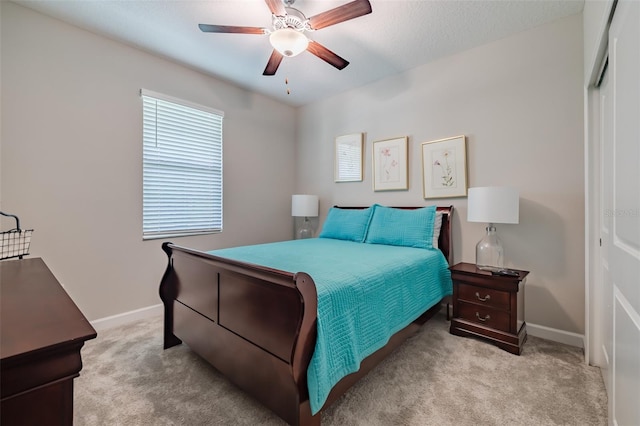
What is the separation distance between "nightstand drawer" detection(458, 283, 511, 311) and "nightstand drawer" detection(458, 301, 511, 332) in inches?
1.6

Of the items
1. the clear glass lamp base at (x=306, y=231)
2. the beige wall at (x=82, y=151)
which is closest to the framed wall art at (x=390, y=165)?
the clear glass lamp base at (x=306, y=231)

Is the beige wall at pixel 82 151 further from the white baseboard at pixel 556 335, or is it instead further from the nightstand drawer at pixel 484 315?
the white baseboard at pixel 556 335

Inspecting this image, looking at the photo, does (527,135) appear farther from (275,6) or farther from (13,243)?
(13,243)

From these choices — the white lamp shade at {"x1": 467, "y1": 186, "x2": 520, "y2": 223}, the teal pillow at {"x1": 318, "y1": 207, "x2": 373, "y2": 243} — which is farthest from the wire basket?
the white lamp shade at {"x1": 467, "y1": 186, "x2": 520, "y2": 223}

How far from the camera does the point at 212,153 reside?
349cm

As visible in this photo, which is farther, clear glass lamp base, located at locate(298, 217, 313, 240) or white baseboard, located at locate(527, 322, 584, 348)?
clear glass lamp base, located at locate(298, 217, 313, 240)

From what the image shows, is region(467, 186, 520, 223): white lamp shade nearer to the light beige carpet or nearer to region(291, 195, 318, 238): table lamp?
the light beige carpet

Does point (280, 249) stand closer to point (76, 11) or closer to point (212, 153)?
point (212, 153)


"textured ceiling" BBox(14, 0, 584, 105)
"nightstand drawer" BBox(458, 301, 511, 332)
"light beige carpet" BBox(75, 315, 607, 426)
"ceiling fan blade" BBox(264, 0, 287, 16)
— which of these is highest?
"textured ceiling" BBox(14, 0, 584, 105)

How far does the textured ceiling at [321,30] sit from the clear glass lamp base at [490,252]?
181 cm

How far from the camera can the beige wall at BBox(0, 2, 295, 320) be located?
2238mm

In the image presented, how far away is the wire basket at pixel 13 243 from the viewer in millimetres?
1684

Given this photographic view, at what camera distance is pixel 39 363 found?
0.59m

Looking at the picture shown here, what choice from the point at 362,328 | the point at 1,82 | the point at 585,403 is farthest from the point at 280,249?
the point at 1,82
